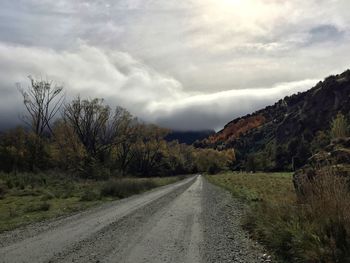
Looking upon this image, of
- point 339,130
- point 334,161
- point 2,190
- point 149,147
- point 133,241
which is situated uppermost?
point 149,147

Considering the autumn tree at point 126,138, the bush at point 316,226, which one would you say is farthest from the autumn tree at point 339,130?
the autumn tree at point 126,138

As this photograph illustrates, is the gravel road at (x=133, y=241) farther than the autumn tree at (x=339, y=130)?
No

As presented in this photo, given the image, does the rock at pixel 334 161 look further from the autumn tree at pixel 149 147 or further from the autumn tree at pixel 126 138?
the autumn tree at pixel 149 147

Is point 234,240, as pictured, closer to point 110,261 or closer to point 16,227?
point 110,261

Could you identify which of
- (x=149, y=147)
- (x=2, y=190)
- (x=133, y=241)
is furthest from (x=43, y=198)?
(x=149, y=147)

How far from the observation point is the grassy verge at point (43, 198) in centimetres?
1882

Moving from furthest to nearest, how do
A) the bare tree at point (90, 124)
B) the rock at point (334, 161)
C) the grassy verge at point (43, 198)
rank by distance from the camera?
the bare tree at point (90, 124), the grassy verge at point (43, 198), the rock at point (334, 161)

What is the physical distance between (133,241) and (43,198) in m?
17.7

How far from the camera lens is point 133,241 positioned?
36.5 ft

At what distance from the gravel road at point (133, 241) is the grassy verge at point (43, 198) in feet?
8.40

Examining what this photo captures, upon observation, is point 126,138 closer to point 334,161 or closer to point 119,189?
point 119,189

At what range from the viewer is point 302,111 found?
600ft

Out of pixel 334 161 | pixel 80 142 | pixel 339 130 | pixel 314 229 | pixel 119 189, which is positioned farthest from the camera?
pixel 80 142

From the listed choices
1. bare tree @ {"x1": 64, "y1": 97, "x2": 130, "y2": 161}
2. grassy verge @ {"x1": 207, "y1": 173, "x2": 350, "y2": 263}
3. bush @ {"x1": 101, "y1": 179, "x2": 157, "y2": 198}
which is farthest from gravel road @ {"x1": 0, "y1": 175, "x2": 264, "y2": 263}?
bare tree @ {"x1": 64, "y1": 97, "x2": 130, "y2": 161}
